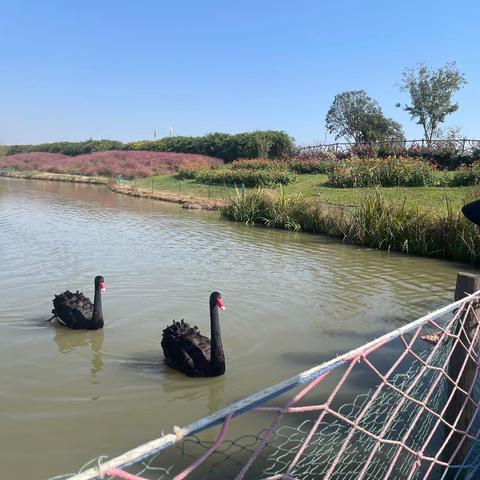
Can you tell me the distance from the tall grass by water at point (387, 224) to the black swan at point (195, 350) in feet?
28.8

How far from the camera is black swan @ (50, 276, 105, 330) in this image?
271 inches

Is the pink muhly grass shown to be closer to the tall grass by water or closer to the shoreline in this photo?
the shoreline

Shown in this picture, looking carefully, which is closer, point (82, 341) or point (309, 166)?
point (82, 341)

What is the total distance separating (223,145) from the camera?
44.8m

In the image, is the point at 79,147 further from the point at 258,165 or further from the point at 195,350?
the point at 195,350

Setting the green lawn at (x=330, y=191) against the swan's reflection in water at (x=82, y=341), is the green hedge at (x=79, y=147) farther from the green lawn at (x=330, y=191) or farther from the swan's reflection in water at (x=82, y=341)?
the swan's reflection in water at (x=82, y=341)

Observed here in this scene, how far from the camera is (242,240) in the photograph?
1552 centimetres

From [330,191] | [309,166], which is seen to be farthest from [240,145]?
[330,191]

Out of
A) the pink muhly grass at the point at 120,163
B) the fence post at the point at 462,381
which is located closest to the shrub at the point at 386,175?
the pink muhly grass at the point at 120,163

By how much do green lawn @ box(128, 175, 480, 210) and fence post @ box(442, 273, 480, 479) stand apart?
10156 mm

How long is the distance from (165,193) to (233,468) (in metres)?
26.3

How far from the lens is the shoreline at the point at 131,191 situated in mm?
24062

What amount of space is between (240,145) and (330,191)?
68.8 feet

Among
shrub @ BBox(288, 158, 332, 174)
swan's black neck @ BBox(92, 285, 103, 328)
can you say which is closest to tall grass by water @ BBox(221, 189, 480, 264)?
swan's black neck @ BBox(92, 285, 103, 328)
